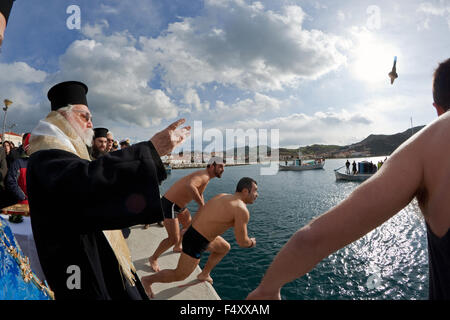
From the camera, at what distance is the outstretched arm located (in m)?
0.74

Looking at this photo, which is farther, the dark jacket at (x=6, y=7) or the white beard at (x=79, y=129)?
the white beard at (x=79, y=129)

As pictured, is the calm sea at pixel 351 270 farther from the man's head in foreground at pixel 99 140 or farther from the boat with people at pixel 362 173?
the boat with people at pixel 362 173

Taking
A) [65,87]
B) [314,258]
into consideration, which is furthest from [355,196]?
[65,87]

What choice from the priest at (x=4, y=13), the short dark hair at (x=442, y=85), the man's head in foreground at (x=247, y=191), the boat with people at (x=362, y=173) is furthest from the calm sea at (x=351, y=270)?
the boat with people at (x=362, y=173)

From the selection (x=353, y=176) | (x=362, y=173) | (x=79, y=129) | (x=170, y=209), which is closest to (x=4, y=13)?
(x=79, y=129)

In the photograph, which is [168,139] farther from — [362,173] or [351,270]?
[362,173]

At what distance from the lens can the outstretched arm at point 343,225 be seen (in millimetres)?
736

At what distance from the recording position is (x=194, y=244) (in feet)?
12.8

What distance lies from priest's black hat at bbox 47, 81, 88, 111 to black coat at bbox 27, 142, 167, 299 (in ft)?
2.61

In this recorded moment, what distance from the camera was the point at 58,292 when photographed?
1244 mm

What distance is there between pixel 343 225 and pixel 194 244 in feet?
11.8

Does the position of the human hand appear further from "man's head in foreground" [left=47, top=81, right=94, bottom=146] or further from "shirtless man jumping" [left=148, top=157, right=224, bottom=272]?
"shirtless man jumping" [left=148, top=157, right=224, bottom=272]

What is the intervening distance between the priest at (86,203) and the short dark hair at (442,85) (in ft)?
4.70

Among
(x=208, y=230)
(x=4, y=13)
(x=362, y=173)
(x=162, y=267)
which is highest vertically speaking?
(x=4, y=13)
